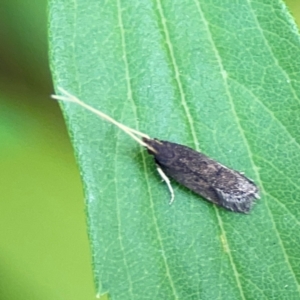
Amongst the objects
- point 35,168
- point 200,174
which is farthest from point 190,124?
point 35,168

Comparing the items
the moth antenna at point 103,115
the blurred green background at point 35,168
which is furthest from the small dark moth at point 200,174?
the blurred green background at point 35,168

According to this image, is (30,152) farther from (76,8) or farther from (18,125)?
(76,8)

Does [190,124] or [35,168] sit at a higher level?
[190,124]

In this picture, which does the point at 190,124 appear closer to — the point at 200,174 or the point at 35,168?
the point at 200,174

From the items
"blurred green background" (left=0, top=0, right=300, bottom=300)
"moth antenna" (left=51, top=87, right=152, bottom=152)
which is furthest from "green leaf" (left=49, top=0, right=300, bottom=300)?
"blurred green background" (left=0, top=0, right=300, bottom=300)

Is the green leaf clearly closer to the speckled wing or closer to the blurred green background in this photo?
the speckled wing

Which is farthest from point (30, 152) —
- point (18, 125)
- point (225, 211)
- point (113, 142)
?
point (225, 211)

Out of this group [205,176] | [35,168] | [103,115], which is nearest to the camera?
[103,115]
